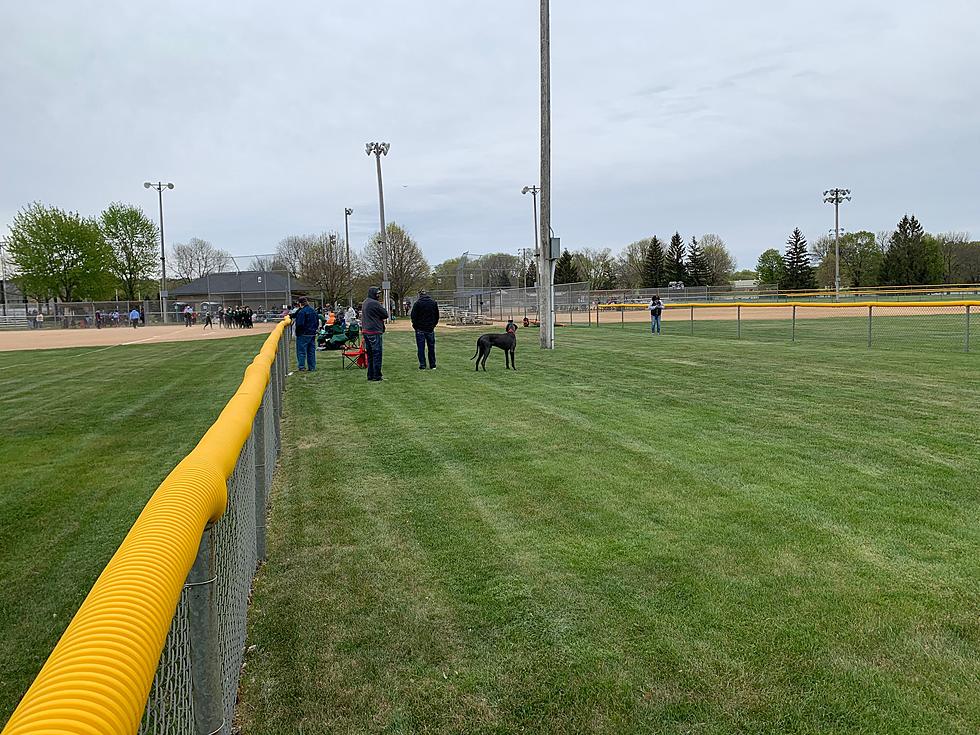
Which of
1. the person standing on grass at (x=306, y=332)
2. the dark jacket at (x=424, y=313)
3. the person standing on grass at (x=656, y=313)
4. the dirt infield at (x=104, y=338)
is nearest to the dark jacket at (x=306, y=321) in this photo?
the person standing on grass at (x=306, y=332)

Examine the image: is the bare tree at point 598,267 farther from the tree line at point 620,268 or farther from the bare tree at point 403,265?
the bare tree at point 403,265

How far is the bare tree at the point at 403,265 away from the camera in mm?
61000

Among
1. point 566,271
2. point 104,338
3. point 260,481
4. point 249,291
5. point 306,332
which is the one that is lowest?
point 260,481

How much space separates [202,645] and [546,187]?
64.2 feet

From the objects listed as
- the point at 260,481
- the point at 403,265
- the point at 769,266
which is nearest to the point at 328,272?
the point at 403,265

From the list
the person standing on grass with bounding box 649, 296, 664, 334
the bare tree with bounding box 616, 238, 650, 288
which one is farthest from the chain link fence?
the bare tree with bounding box 616, 238, 650, 288

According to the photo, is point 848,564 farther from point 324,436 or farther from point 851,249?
point 851,249

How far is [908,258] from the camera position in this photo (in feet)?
232

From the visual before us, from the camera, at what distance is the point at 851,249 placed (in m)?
87.1

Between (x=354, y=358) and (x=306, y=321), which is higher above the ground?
(x=306, y=321)

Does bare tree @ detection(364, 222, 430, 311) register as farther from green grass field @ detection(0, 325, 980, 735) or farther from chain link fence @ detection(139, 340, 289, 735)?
chain link fence @ detection(139, 340, 289, 735)

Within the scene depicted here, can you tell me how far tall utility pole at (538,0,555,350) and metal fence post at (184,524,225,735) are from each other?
18.5m

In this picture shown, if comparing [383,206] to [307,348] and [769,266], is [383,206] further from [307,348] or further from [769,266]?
[769,266]

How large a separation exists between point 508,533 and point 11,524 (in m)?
3.88
